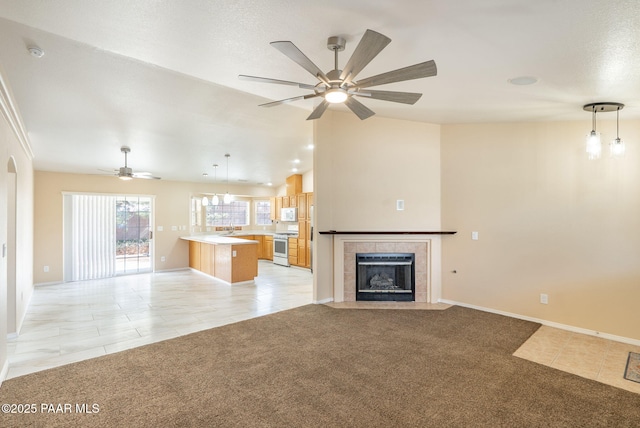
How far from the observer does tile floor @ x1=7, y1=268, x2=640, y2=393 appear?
10.4 feet

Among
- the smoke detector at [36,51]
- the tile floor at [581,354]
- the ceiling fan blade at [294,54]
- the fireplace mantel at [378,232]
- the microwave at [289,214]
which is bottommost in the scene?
the tile floor at [581,354]

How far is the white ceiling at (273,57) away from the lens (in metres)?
Answer: 2.13

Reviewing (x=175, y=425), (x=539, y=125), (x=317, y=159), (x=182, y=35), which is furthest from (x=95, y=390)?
(x=539, y=125)

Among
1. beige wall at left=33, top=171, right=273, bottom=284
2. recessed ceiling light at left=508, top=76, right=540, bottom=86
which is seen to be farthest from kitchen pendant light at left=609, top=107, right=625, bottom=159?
beige wall at left=33, top=171, right=273, bottom=284

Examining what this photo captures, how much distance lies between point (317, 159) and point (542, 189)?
311 centimetres

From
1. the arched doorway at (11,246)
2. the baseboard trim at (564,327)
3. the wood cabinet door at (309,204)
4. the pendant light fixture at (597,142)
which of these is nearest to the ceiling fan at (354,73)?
the pendant light fixture at (597,142)

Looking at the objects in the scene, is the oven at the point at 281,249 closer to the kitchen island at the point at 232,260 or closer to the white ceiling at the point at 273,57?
the kitchen island at the point at 232,260

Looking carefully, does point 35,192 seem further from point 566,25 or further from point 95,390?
point 566,25

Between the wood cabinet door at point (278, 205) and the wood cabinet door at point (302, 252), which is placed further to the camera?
the wood cabinet door at point (278, 205)

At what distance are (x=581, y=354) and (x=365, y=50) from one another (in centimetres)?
362

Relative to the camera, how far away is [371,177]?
203 inches

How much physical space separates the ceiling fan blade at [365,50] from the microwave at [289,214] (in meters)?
7.15

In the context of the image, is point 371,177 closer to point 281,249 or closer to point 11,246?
point 11,246

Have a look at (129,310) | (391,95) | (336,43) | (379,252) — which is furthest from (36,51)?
(379,252)
